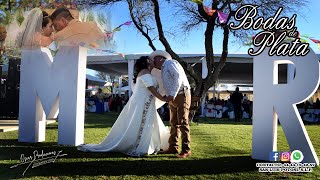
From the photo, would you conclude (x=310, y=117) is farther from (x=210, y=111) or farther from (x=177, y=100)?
(x=177, y=100)

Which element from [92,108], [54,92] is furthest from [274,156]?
[92,108]

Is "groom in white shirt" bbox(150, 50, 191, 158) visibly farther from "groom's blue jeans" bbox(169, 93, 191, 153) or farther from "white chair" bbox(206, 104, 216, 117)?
"white chair" bbox(206, 104, 216, 117)

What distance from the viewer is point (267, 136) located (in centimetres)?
582

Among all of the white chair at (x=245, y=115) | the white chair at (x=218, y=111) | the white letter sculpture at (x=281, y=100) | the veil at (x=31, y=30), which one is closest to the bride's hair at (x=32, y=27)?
the veil at (x=31, y=30)

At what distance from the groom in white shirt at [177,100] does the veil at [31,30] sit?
2.55 metres

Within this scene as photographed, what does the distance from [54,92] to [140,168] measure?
289cm

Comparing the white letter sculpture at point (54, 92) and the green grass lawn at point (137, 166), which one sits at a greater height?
the white letter sculpture at point (54, 92)

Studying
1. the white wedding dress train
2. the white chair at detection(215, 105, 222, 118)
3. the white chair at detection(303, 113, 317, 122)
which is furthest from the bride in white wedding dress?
the white chair at detection(215, 105, 222, 118)

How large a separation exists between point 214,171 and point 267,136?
1.29 meters

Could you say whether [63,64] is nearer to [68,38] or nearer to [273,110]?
[68,38]

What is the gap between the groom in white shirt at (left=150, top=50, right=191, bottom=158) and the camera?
5.90m

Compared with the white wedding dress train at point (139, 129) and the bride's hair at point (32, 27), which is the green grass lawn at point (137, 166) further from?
the bride's hair at point (32, 27)

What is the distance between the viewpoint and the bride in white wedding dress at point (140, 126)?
6172mm

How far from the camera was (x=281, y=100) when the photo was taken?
5641 millimetres
